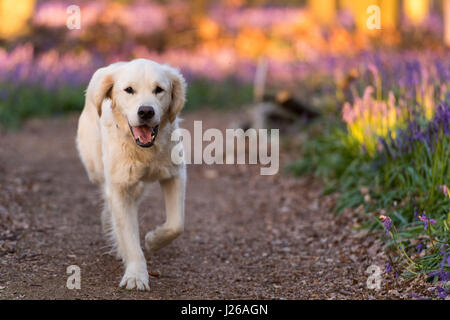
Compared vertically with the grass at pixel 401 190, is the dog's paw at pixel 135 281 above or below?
below

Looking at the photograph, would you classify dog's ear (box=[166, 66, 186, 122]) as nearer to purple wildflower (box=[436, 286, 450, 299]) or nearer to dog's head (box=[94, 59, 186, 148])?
dog's head (box=[94, 59, 186, 148])

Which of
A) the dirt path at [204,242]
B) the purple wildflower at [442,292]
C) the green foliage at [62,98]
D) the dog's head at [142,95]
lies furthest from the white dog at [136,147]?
the green foliage at [62,98]

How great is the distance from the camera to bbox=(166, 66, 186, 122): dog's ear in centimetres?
424

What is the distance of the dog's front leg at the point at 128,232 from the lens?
3.97 meters

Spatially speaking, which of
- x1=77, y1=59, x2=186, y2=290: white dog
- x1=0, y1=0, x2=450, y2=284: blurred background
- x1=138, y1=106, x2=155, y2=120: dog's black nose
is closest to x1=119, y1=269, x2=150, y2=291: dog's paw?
x1=77, y1=59, x2=186, y2=290: white dog

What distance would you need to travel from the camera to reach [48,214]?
5.59 m

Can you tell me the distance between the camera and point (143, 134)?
13.2 feet

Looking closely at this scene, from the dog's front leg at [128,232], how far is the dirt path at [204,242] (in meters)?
0.13

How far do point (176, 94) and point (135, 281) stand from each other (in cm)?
133

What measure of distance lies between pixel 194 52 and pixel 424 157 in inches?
407

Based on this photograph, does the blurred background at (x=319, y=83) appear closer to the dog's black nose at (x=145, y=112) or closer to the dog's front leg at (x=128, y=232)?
the dog's front leg at (x=128, y=232)
